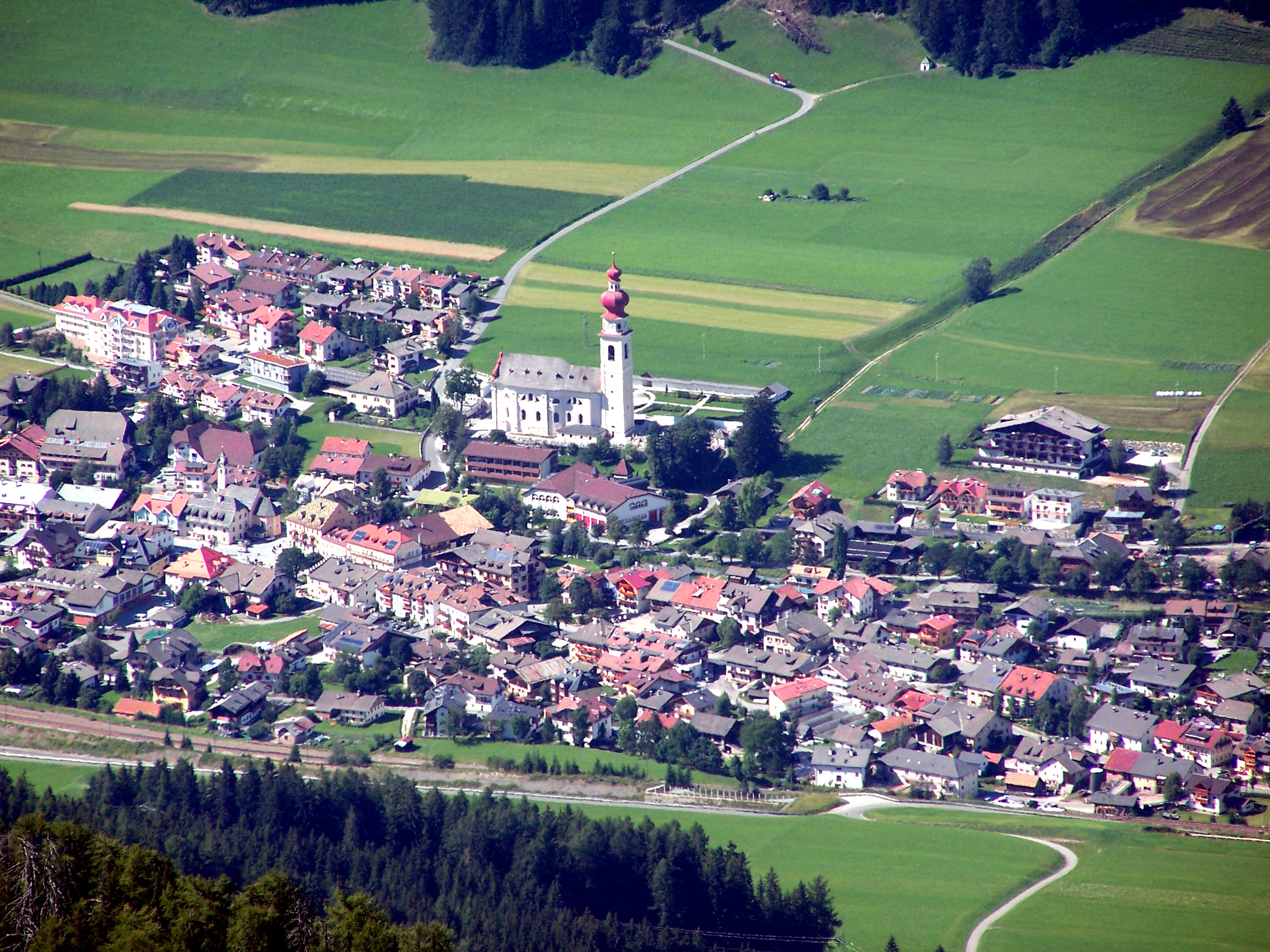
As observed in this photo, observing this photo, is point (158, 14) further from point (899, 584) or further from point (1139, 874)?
point (1139, 874)

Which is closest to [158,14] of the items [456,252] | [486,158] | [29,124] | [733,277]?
[29,124]

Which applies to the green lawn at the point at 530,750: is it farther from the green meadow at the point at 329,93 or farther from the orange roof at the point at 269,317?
the green meadow at the point at 329,93

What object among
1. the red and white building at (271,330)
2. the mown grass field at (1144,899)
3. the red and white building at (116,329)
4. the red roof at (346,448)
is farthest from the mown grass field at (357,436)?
the mown grass field at (1144,899)

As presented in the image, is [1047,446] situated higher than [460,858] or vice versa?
[1047,446]

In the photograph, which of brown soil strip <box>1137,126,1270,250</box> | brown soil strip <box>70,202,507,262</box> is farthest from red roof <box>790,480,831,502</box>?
brown soil strip <box>1137,126,1270,250</box>

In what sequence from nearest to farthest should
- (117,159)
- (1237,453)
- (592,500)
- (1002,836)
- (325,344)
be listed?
(1002,836), (592,500), (1237,453), (325,344), (117,159)

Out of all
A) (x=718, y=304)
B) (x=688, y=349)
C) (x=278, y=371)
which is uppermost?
(x=718, y=304)

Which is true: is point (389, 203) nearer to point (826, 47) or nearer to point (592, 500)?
point (826, 47)

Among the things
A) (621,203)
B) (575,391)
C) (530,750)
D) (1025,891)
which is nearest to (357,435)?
(575,391)
